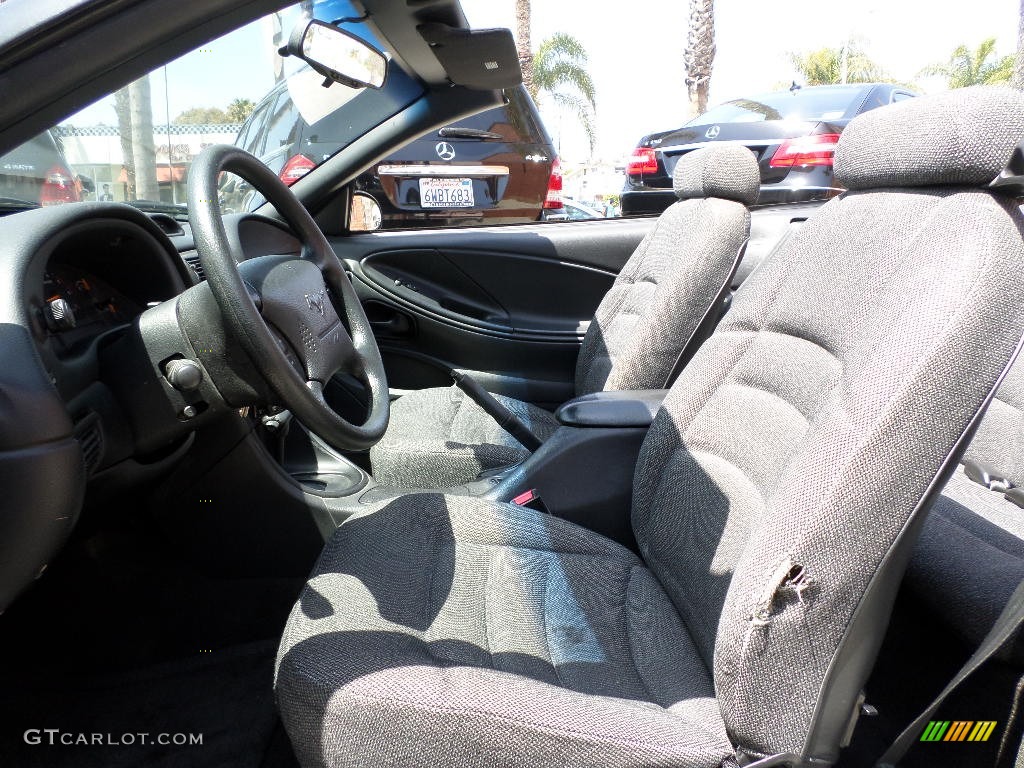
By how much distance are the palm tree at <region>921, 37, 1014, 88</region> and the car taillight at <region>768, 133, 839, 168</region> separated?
15.6m

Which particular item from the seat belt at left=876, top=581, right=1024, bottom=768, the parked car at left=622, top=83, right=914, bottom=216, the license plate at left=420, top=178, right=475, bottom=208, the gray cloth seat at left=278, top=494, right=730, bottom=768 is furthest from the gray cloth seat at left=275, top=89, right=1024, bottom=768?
the parked car at left=622, top=83, right=914, bottom=216

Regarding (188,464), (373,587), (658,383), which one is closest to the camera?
(373,587)

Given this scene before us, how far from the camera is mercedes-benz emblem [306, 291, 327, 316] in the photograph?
1.46 m

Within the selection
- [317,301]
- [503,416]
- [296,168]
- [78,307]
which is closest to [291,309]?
[317,301]

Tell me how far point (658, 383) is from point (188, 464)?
1.16 meters

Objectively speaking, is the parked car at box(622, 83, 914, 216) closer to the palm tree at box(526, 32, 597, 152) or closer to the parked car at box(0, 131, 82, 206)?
the parked car at box(0, 131, 82, 206)

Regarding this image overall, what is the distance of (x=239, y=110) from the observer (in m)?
2.02

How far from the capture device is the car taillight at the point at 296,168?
2.60 m

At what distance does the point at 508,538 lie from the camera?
152 centimetres

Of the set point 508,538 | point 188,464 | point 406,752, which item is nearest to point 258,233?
point 188,464

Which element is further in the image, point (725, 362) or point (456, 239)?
point (456, 239)

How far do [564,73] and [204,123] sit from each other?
47.4ft

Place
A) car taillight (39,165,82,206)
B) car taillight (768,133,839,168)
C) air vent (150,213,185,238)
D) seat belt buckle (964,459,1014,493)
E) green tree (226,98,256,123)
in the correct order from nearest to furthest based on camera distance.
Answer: car taillight (39,165,82,206) → seat belt buckle (964,459,1014,493) → green tree (226,98,256,123) → air vent (150,213,185,238) → car taillight (768,133,839,168)

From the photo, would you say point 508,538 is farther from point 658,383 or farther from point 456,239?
point 456,239
